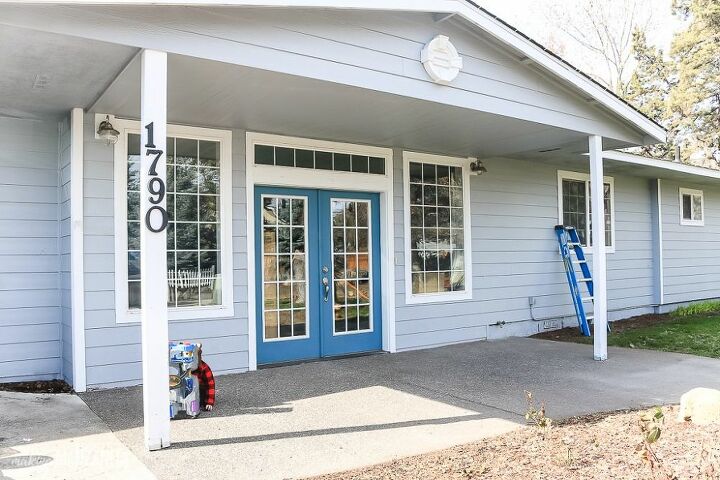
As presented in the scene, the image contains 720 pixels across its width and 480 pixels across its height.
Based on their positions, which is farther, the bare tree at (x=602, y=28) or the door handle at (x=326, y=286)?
the bare tree at (x=602, y=28)

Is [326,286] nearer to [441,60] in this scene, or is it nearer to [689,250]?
[441,60]

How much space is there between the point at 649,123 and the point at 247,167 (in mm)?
4794

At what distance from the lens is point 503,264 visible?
827 cm

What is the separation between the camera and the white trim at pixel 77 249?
496 cm

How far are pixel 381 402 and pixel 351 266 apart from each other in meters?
2.36

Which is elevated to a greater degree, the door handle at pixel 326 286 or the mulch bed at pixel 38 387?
the door handle at pixel 326 286

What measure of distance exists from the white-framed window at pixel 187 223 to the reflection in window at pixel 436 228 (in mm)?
2544

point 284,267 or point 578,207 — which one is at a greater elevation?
point 578,207

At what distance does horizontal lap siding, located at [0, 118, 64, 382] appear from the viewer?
16.7 feet

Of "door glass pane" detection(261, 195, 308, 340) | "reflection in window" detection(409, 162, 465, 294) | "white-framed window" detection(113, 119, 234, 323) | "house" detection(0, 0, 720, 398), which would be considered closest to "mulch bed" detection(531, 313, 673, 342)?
"house" detection(0, 0, 720, 398)

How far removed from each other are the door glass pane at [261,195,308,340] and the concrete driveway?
507mm

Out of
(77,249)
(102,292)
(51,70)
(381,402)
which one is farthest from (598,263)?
(51,70)

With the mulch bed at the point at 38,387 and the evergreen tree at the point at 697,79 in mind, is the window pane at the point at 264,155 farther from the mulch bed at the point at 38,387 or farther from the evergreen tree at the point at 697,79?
the evergreen tree at the point at 697,79

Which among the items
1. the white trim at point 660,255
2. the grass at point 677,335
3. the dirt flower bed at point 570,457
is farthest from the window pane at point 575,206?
the dirt flower bed at point 570,457
